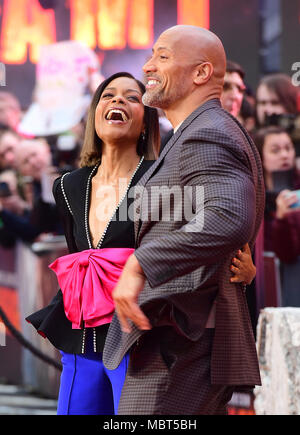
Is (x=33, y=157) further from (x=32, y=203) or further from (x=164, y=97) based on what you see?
(x=164, y=97)

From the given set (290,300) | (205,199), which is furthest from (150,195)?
(290,300)

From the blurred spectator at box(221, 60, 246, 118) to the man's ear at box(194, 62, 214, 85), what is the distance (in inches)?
63.6

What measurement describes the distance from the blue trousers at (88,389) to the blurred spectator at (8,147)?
152 inches

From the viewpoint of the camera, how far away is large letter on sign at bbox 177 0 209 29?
17.8ft

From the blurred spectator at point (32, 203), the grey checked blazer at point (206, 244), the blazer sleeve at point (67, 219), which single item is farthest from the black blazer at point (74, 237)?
the blurred spectator at point (32, 203)

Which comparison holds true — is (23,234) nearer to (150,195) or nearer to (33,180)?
(33,180)

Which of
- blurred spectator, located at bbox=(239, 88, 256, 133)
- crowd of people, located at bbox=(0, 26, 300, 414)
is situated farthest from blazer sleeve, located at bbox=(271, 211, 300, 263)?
crowd of people, located at bbox=(0, 26, 300, 414)

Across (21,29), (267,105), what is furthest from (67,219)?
(21,29)

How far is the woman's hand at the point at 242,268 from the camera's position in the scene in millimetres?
2215

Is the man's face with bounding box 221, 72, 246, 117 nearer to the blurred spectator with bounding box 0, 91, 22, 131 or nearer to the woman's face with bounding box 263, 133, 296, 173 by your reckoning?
the woman's face with bounding box 263, 133, 296, 173

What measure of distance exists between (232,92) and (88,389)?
1.95 metres

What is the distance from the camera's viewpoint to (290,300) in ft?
16.2
